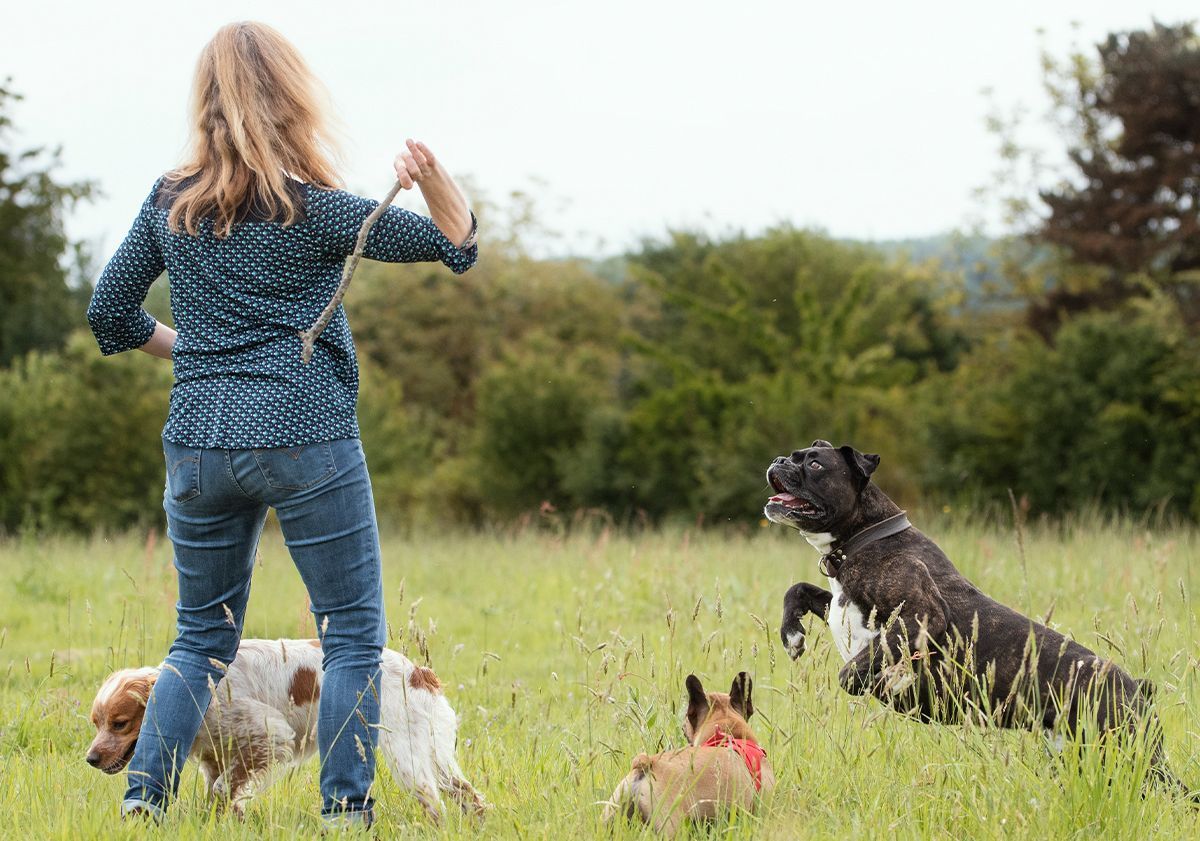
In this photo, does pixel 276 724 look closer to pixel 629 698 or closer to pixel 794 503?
pixel 629 698

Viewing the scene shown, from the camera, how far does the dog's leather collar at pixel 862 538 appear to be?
4.39m

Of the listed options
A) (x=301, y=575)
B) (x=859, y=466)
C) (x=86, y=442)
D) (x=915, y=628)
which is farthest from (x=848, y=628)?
(x=86, y=442)

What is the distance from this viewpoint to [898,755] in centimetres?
392

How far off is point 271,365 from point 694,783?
1.64m

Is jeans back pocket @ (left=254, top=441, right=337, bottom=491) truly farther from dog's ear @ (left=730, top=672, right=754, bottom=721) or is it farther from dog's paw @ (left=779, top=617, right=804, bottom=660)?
dog's paw @ (left=779, top=617, right=804, bottom=660)

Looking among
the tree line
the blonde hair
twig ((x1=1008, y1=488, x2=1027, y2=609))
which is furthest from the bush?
the blonde hair

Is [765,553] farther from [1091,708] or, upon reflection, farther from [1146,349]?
[1146,349]

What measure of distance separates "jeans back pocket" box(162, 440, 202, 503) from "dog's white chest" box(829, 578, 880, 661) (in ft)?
7.34

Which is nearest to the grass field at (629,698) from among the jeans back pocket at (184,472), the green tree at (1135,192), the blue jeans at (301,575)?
the blue jeans at (301,575)

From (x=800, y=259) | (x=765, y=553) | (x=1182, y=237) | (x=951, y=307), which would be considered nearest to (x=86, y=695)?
(x=765, y=553)

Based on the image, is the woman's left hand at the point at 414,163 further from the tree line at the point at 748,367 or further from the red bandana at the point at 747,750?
the tree line at the point at 748,367

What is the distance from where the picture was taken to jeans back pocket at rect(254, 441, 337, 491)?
332 centimetres

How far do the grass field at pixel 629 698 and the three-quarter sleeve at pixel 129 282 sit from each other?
49.7 inches

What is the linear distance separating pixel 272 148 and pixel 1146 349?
800 inches
